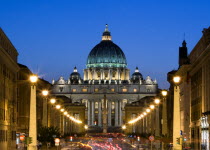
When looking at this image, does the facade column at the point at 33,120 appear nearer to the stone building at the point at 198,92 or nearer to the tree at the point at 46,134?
the stone building at the point at 198,92

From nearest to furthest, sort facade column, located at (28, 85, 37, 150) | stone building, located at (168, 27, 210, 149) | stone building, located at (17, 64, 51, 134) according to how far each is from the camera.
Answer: facade column, located at (28, 85, 37, 150) < stone building, located at (168, 27, 210, 149) < stone building, located at (17, 64, 51, 134)

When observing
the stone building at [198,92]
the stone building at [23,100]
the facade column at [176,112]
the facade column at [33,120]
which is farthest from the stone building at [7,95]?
the facade column at [176,112]

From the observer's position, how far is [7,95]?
75562 mm

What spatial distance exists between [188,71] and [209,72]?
1177 inches

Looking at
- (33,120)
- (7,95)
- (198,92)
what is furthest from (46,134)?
(33,120)

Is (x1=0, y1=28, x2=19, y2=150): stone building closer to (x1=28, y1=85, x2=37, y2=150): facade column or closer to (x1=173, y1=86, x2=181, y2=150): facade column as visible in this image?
(x1=28, y1=85, x2=37, y2=150): facade column

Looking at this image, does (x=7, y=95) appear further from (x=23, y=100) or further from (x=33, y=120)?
(x=23, y=100)

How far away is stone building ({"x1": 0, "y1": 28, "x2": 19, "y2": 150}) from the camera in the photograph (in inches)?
2721

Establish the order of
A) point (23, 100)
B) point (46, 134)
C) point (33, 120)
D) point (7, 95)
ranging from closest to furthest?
1. point (33, 120)
2. point (7, 95)
3. point (46, 134)
4. point (23, 100)

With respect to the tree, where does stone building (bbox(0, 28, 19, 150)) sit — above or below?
above

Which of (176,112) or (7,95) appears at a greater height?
(7,95)

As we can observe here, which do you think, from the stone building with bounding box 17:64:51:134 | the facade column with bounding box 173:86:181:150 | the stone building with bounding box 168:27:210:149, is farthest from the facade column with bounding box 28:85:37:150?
the stone building with bounding box 17:64:51:134

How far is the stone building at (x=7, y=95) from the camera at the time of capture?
69.1 m

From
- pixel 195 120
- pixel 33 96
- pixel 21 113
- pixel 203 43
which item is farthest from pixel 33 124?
pixel 21 113
